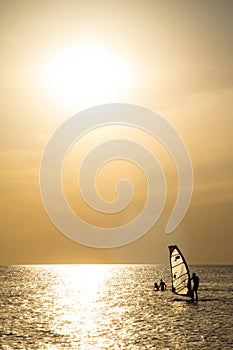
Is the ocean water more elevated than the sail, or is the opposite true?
the sail

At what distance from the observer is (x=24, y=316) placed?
6588 centimetres

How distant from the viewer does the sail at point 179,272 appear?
78375mm

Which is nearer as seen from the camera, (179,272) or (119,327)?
(119,327)

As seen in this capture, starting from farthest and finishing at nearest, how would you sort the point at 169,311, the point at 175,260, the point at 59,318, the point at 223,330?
the point at 175,260
the point at 169,311
the point at 59,318
the point at 223,330

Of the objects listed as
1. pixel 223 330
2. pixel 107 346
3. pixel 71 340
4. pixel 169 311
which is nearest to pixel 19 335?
pixel 71 340

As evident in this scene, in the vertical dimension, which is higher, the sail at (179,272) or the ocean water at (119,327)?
the sail at (179,272)

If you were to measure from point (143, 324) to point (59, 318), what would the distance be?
34.2 feet

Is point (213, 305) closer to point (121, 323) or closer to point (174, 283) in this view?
point (174, 283)

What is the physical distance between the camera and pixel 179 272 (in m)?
79.4

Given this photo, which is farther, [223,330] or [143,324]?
[143,324]

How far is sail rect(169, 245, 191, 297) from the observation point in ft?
257

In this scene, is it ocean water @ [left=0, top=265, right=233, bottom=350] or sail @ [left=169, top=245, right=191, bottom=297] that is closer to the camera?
ocean water @ [left=0, top=265, right=233, bottom=350]

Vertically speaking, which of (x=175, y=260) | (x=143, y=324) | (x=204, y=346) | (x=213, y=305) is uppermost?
(x=175, y=260)

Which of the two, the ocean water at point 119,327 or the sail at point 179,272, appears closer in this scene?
the ocean water at point 119,327
